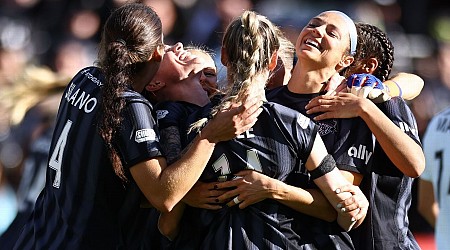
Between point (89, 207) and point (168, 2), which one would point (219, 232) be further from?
point (168, 2)

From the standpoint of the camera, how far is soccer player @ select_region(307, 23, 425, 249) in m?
3.82

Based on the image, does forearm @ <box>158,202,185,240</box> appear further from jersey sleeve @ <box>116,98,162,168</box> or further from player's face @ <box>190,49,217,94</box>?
player's face @ <box>190,49,217,94</box>

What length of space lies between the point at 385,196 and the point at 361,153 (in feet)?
0.93

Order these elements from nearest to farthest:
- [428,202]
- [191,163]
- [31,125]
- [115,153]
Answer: [191,163]
[115,153]
[428,202]
[31,125]

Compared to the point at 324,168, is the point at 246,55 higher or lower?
higher

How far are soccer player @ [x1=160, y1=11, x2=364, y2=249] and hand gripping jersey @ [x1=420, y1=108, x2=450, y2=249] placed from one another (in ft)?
6.53

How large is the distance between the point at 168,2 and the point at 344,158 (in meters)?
4.54

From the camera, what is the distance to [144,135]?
147 inches

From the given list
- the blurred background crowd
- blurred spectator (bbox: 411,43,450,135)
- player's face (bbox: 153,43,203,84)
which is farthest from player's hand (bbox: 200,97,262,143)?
Result: blurred spectator (bbox: 411,43,450,135)

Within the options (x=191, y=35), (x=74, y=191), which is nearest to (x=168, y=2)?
(x=191, y=35)

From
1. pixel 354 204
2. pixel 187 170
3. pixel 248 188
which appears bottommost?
pixel 354 204

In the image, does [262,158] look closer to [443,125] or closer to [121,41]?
[121,41]

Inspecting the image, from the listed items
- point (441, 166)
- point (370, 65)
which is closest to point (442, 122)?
point (441, 166)

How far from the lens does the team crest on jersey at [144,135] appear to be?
3.73 metres
